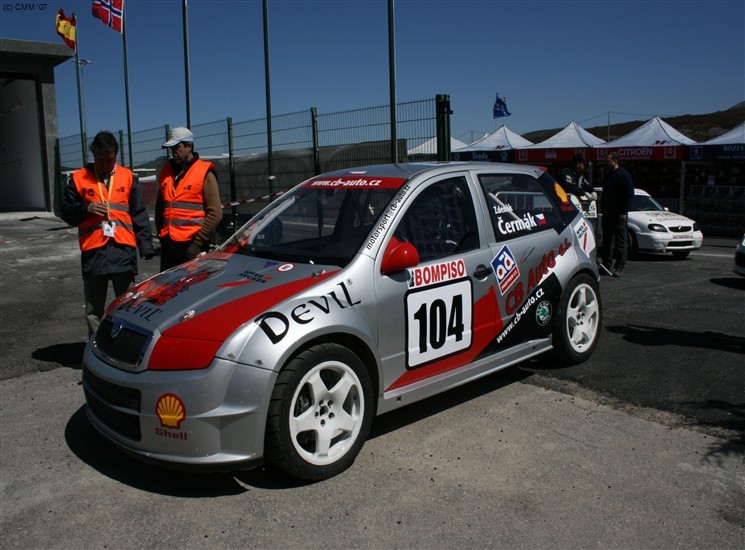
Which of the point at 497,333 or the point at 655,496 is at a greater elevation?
the point at 497,333

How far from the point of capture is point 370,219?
14.2 feet

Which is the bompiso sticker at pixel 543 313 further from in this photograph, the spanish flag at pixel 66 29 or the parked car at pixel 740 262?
the spanish flag at pixel 66 29

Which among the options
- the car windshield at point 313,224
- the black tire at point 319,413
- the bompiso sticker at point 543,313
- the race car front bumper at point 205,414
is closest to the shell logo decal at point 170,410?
the race car front bumper at point 205,414

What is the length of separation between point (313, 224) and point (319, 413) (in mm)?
1595

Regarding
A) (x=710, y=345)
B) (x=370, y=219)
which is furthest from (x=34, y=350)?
(x=710, y=345)

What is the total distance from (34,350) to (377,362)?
4047 mm

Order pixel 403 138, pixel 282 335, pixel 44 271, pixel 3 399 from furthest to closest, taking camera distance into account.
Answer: pixel 44 271
pixel 403 138
pixel 3 399
pixel 282 335

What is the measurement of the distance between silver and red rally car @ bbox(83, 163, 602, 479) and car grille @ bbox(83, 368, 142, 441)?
1cm

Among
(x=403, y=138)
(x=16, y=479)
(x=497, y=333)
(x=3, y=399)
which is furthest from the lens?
(x=403, y=138)

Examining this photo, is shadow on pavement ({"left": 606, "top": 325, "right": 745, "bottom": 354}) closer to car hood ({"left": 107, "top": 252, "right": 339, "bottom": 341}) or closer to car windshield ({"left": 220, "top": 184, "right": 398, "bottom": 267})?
car windshield ({"left": 220, "top": 184, "right": 398, "bottom": 267})

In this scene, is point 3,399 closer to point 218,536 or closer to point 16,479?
point 16,479

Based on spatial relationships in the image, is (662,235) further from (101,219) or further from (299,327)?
(299,327)

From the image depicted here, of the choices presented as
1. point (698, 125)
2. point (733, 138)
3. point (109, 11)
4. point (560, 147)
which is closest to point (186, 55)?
point (109, 11)

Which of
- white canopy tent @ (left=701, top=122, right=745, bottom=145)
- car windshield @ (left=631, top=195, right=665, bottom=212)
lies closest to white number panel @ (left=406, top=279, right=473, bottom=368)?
car windshield @ (left=631, top=195, right=665, bottom=212)
